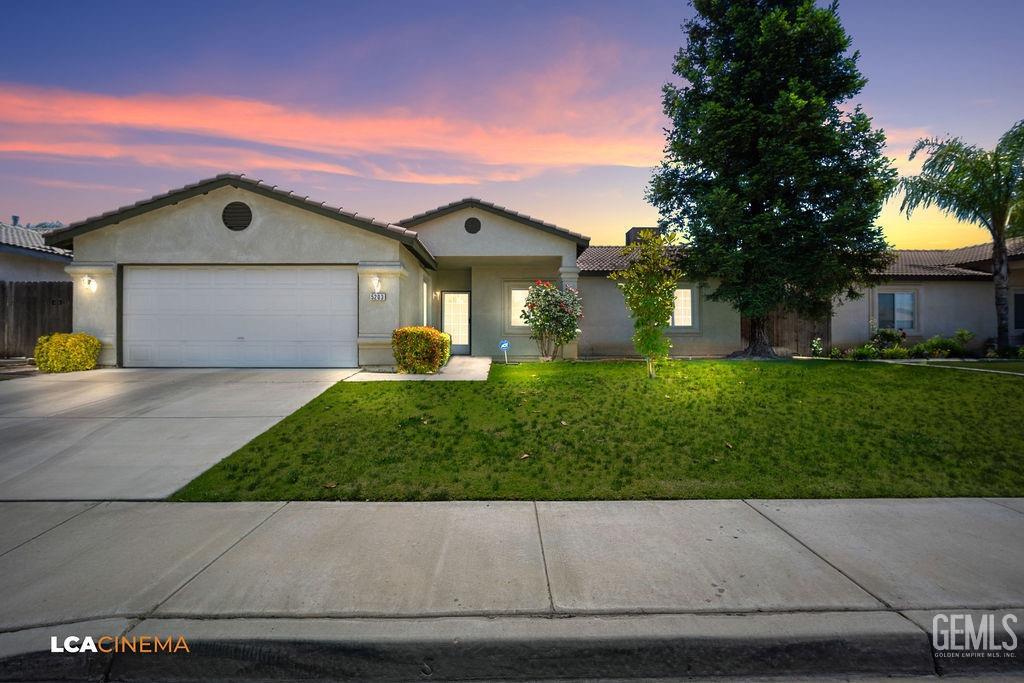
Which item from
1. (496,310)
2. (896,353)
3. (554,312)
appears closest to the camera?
(554,312)

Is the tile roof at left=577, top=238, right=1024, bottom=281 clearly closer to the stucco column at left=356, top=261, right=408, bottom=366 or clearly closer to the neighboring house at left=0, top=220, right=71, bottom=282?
the stucco column at left=356, top=261, right=408, bottom=366

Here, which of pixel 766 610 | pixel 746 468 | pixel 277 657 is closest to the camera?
pixel 277 657

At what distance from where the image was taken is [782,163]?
13086mm

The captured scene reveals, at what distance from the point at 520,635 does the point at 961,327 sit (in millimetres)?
23383

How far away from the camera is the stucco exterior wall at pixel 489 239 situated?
15039mm

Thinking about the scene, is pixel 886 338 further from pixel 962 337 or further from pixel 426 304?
pixel 426 304

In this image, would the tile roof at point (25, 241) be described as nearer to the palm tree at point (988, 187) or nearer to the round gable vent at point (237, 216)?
the round gable vent at point (237, 216)

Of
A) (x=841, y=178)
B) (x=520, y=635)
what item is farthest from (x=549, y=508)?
(x=841, y=178)

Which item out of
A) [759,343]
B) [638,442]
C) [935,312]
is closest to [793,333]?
[759,343]

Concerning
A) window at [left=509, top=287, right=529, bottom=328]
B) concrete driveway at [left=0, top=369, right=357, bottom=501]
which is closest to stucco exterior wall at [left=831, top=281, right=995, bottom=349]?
window at [left=509, top=287, right=529, bottom=328]

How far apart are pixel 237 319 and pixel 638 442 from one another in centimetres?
1022

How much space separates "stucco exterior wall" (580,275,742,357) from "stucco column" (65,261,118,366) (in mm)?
13646

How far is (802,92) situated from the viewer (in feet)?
43.0

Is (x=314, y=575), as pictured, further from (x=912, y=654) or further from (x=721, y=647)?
(x=912, y=654)
